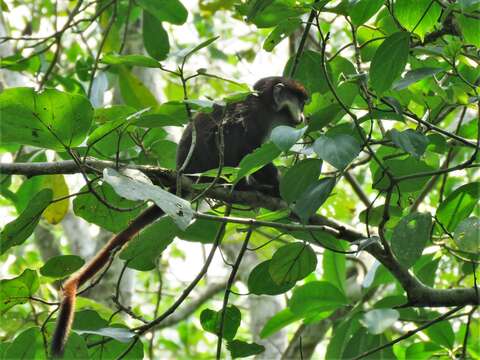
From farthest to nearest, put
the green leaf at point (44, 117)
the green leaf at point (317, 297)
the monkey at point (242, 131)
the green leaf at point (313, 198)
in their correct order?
the monkey at point (242, 131)
the green leaf at point (317, 297)
the green leaf at point (44, 117)
the green leaf at point (313, 198)

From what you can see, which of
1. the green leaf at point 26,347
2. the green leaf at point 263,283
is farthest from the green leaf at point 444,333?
the green leaf at point 26,347

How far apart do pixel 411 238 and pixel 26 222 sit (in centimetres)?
122

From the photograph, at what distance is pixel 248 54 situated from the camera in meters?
5.61

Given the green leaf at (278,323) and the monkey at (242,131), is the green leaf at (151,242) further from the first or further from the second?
the green leaf at (278,323)

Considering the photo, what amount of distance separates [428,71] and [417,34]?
20 centimetres

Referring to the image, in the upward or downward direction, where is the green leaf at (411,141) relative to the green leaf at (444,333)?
upward

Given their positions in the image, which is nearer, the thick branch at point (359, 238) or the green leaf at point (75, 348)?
the green leaf at point (75, 348)

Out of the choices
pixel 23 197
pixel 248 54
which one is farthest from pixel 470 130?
pixel 248 54

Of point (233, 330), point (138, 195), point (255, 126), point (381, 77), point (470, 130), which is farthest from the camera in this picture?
point (255, 126)

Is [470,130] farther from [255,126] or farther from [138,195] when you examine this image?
[138,195]

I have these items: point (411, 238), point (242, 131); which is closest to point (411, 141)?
point (411, 238)

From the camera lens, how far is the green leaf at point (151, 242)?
2.07 metres

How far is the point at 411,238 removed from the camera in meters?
2.02

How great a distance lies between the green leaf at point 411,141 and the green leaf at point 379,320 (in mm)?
492
